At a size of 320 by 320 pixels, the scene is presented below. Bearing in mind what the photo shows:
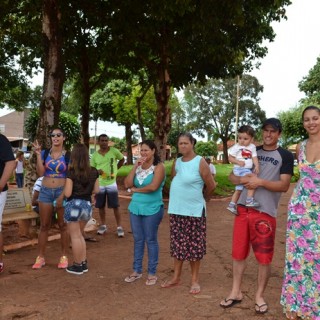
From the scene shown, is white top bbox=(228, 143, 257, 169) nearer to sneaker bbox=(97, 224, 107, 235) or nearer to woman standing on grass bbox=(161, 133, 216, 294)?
woman standing on grass bbox=(161, 133, 216, 294)

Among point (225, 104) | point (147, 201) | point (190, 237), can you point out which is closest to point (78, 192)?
point (147, 201)

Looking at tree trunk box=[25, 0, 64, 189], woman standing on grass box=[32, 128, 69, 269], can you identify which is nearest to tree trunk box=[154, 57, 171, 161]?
tree trunk box=[25, 0, 64, 189]

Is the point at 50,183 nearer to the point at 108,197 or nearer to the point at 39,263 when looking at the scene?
the point at 39,263

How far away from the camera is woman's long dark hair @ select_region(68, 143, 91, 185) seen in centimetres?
509

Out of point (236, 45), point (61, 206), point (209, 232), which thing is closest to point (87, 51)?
point (236, 45)

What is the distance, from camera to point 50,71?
7777mm

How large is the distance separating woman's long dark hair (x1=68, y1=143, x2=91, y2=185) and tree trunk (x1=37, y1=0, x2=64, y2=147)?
→ 275 centimetres

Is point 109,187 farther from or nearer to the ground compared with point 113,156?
A: nearer to the ground

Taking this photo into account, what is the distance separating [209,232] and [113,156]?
8.48 ft

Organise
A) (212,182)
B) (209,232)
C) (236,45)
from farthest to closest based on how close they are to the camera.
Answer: (236,45)
(209,232)
(212,182)

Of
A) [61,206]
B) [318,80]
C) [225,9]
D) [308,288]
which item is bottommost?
[308,288]

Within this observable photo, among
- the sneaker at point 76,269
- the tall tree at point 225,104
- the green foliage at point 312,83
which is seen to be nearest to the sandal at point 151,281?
the sneaker at point 76,269

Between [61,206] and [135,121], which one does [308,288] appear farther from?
[135,121]

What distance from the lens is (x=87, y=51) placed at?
14117 mm
